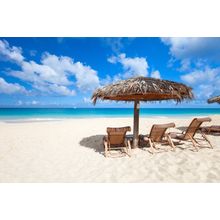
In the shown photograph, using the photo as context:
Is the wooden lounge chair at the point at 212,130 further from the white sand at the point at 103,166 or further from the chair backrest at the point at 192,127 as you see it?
the chair backrest at the point at 192,127

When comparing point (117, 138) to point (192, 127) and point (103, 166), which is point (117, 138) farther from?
point (192, 127)

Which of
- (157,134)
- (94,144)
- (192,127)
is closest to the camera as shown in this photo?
(157,134)

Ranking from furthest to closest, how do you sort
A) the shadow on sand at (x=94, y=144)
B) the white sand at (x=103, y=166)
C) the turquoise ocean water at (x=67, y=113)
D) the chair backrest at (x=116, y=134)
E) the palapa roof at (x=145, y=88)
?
1. the turquoise ocean water at (x=67, y=113)
2. the shadow on sand at (x=94, y=144)
3. the chair backrest at (x=116, y=134)
4. the palapa roof at (x=145, y=88)
5. the white sand at (x=103, y=166)

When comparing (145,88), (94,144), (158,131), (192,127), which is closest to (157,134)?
(158,131)

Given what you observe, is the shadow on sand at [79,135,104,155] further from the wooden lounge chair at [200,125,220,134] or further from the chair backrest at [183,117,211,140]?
the wooden lounge chair at [200,125,220,134]

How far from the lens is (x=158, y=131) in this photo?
4.80 m

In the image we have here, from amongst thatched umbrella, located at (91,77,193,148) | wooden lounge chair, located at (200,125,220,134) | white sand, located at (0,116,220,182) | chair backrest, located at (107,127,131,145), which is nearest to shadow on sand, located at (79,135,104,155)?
white sand, located at (0,116,220,182)

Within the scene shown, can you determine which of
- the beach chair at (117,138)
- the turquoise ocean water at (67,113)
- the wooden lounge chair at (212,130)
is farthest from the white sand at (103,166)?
the turquoise ocean water at (67,113)

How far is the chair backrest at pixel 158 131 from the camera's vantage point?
4.71 meters

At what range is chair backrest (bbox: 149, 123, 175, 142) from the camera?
15.5 feet

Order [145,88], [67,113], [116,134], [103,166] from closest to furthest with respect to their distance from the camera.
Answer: [103,166], [145,88], [116,134], [67,113]
